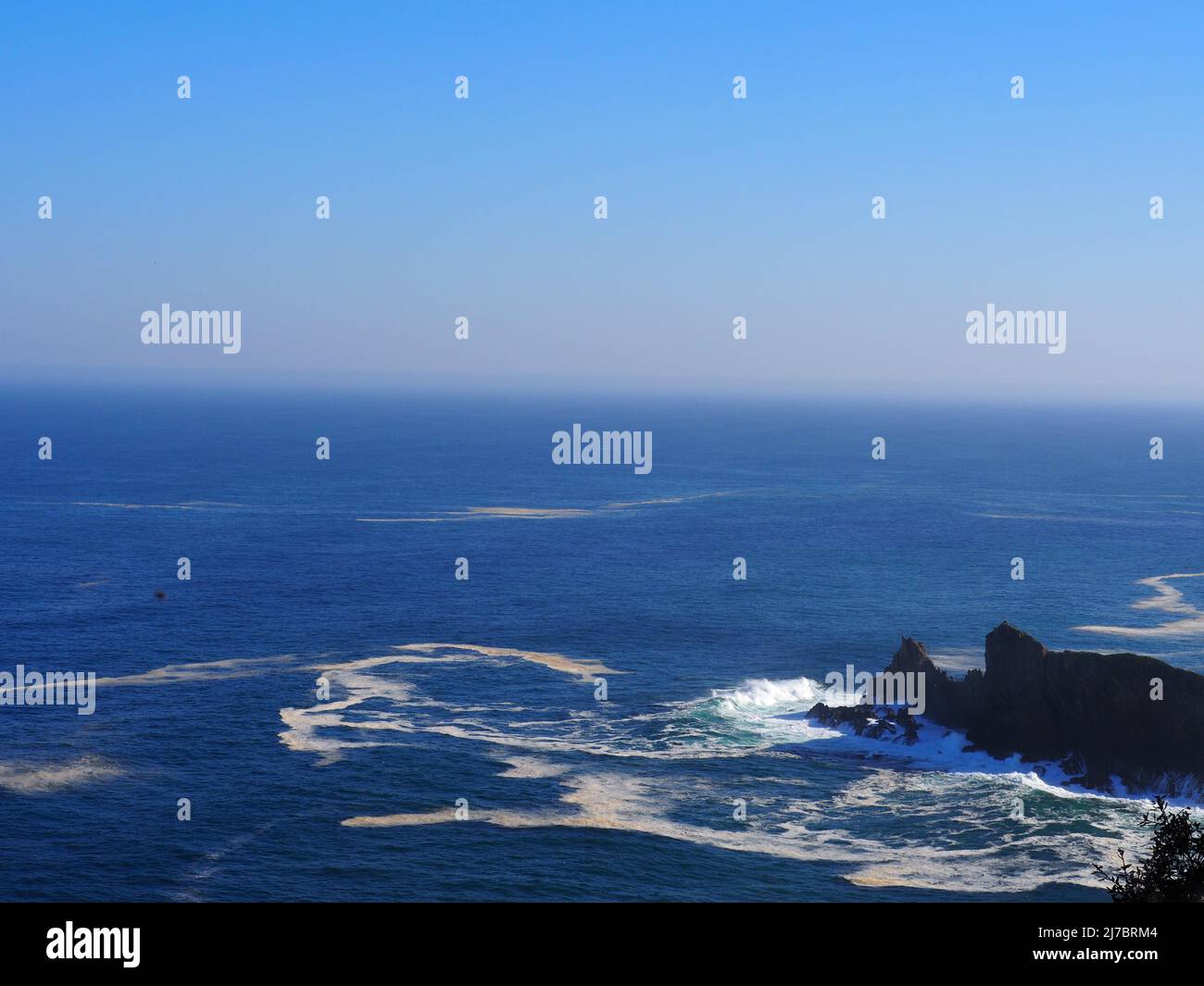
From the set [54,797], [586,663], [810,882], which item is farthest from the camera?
[586,663]

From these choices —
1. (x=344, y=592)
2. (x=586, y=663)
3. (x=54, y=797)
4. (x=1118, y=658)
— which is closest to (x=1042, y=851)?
(x=1118, y=658)

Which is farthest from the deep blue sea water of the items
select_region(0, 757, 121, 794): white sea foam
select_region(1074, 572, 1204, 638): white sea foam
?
select_region(1074, 572, 1204, 638): white sea foam

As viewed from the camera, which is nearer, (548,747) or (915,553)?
(548,747)

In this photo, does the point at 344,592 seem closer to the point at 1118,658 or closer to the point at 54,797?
the point at 54,797

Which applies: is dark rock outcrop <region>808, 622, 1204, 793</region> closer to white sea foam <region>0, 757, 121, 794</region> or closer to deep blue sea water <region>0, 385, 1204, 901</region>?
deep blue sea water <region>0, 385, 1204, 901</region>

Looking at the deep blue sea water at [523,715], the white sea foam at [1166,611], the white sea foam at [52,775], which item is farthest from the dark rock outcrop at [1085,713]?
the white sea foam at [52,775]

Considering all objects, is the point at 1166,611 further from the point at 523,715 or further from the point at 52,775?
the point at 52,775

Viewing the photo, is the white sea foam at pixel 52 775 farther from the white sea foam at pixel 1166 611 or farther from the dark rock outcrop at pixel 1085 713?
the white sea foam at pixel 1166 611
